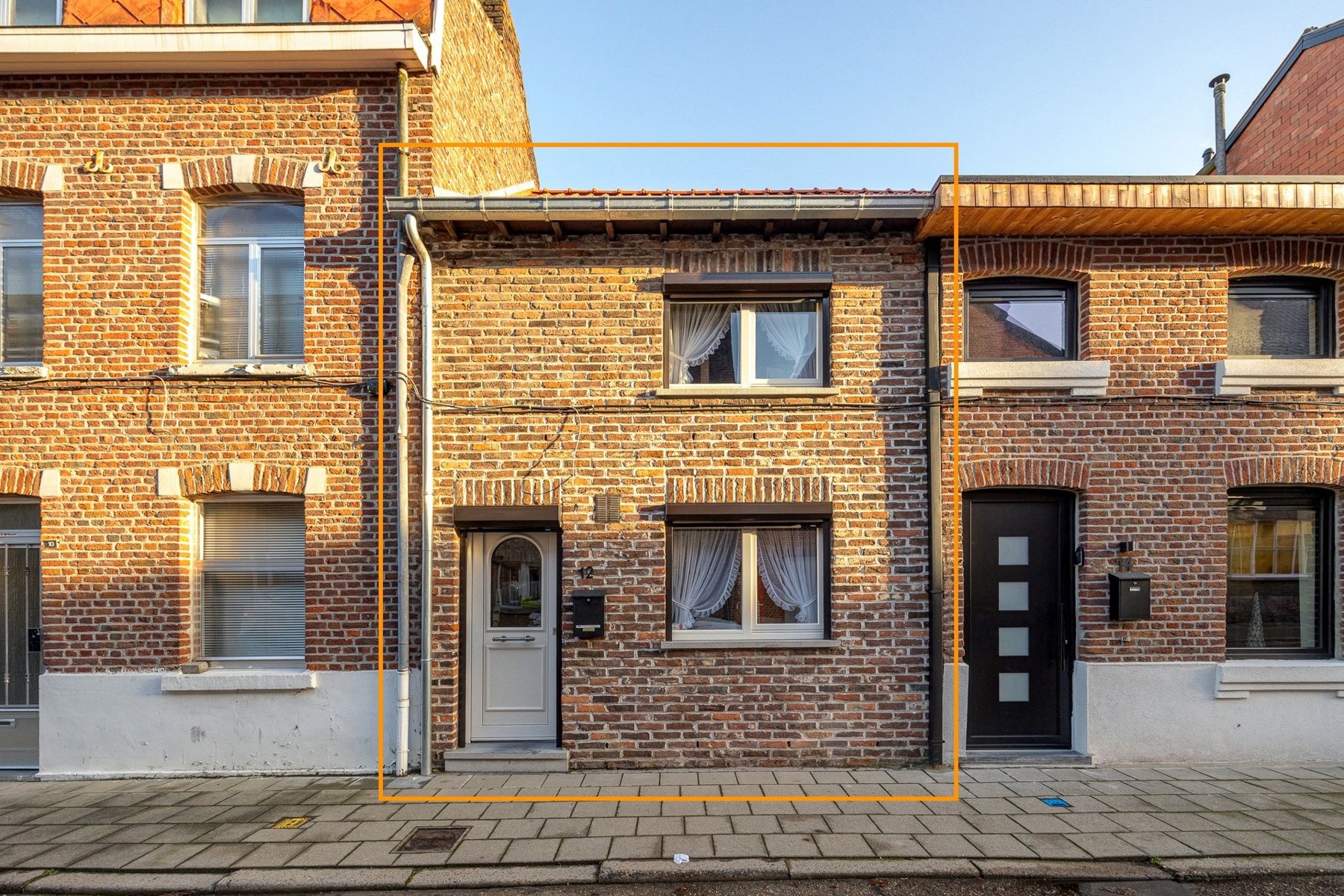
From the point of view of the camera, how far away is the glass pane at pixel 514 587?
6.91 meters

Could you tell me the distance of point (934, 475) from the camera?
6.62 meters

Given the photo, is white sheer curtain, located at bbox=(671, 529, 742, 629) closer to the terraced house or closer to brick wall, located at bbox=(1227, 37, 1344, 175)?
the terraced house

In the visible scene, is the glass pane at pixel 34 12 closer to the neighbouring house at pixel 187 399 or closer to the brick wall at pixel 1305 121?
the neighbouring house at pixel 187 399

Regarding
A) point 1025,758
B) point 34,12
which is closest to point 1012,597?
point 1025,758

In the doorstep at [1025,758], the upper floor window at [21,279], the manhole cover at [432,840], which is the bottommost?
the manhole cover at [432,840]

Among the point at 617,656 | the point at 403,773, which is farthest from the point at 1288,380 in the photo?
the point at 403,773

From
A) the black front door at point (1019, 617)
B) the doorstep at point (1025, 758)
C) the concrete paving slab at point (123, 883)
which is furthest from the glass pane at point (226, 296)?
the doorstep at point (1025, 758)

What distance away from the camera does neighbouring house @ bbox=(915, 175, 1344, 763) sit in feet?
21.7

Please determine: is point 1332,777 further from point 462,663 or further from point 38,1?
point 38,1

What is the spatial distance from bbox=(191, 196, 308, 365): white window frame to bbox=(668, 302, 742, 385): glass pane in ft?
12.4

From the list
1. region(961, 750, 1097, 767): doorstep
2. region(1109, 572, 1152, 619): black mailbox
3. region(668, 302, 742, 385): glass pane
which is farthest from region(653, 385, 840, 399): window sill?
region(961, 750, 1097, 767): doorstep

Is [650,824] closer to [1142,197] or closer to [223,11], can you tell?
[1142,197]

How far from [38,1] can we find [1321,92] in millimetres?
14708

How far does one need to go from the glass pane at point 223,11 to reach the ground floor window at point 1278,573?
11.2m
